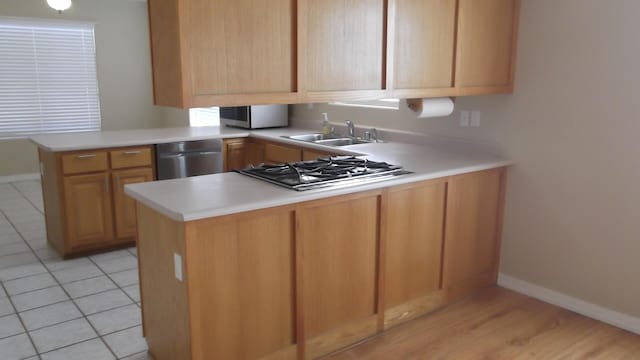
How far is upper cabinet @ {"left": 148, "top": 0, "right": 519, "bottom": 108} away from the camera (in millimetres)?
2205

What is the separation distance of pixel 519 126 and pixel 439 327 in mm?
1426

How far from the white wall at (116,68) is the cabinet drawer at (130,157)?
3669 mm

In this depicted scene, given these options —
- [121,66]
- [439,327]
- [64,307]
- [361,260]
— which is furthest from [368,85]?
[121,66]

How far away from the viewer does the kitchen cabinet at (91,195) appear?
3.95m

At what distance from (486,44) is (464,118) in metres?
0.58

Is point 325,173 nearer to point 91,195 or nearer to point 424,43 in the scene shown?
point 424,43

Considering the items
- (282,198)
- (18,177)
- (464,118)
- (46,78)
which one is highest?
(46,78)

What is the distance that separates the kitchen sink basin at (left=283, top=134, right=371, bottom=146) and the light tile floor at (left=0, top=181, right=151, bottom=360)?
1734mm

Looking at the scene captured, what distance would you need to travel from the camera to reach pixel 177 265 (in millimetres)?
2230

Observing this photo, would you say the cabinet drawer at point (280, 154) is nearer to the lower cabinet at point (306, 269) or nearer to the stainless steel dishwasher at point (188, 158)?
the stainless steel dishwasher at point (188, 158)

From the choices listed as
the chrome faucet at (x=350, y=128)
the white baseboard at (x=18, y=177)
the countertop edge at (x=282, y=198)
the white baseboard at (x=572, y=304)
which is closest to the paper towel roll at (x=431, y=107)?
the countertop edge at (x=282, y=198)

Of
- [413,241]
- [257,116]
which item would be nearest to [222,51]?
[413,241]

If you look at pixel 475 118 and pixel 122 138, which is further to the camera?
pixel 122 138

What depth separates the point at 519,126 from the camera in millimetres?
3422
